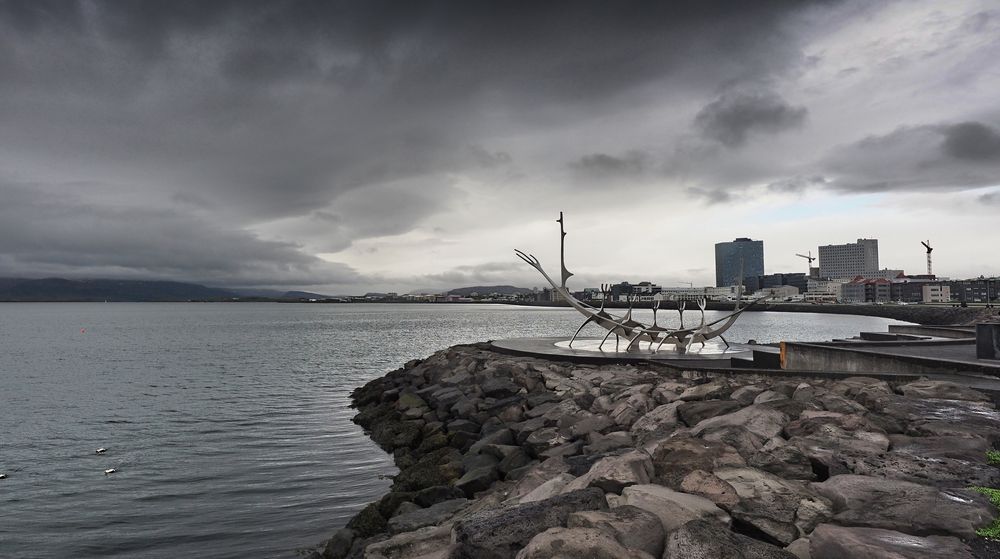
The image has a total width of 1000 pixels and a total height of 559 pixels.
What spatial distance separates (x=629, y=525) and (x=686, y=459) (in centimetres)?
199

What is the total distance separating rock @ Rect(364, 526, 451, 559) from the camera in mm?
6258

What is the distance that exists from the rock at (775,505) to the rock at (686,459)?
0.98ft

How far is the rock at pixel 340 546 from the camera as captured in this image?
26.2 feet

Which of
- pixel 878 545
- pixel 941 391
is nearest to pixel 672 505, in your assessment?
pixel 878 545

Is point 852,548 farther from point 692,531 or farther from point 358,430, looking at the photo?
point 358,430

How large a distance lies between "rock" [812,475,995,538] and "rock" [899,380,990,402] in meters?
4.97

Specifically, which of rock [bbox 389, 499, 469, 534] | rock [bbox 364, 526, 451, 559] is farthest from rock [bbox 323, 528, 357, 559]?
rock [bbox 364, 526, 451, 559]

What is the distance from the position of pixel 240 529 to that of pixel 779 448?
28.3ft

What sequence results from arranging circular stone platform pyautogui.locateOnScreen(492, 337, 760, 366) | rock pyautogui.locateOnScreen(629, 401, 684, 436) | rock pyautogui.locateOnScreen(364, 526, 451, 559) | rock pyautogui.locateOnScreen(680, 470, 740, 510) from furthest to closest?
circular stone platform pyautogui.locateOnScreen(492, 337, 760, 366) < rock pyautogui.locateOnScreen(629, 401, 684, 436) < rock pyautogui.locateOnScreen(364, 526, 451, 559) < rock pyautogui.locateOnScreen(680, 470, 740, 510)

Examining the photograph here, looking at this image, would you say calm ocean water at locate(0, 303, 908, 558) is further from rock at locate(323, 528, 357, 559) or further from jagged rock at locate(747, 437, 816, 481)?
jagged rock at locate(747, 437, 816, 481)

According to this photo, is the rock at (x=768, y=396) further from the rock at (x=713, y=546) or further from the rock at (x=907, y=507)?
the rock at (x=713, y=546)

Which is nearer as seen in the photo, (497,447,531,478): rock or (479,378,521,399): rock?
(497,447,531,478): rock

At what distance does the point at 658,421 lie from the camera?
9664mm

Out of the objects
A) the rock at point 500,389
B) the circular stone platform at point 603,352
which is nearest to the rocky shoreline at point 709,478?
the rock at point 500,389
